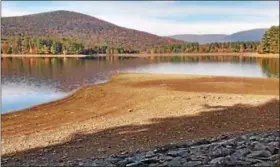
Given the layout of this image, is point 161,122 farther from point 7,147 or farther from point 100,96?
point 100,96

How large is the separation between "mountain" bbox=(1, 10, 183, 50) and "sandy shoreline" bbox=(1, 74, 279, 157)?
2635 inches

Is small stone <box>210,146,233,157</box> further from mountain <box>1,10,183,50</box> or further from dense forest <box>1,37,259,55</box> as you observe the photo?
mountain <box>1,10,183,50</box>

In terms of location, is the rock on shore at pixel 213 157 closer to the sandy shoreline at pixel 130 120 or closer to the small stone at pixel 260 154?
the small stone at pixel 260 154

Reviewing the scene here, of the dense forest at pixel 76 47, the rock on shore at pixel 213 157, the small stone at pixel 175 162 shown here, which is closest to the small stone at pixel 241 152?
the rock on shore at pixel 213 157

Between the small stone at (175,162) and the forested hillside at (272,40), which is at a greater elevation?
the forested hillside at (272,40)

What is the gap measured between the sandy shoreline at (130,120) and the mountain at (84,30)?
220ft

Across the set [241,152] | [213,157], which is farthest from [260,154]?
[213,157]

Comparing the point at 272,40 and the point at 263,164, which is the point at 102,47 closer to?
the point at 272,40

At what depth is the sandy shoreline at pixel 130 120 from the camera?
11.2 metres

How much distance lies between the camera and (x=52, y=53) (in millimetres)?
98375

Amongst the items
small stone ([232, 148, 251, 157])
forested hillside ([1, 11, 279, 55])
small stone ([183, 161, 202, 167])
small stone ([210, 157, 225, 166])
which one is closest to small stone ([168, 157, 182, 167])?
small stone ([183, 161, 202, 167])

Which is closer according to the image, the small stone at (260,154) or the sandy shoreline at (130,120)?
the small stone at (260,154)

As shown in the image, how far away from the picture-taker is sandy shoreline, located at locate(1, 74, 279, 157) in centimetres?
1125

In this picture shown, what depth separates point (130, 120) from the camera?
14383 millimetres
